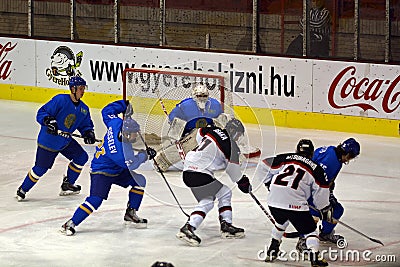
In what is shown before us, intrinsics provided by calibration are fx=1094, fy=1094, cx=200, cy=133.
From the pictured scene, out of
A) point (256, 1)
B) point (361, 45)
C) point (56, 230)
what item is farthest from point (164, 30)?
point (56, 230)

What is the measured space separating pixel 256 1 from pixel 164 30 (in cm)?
126

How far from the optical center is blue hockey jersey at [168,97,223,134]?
29.8 ft

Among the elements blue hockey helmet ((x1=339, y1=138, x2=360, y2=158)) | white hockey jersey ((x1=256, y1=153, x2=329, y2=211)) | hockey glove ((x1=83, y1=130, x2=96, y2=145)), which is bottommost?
white hockey jersey ((x1=256, y1=153, x2=329, y2=211))

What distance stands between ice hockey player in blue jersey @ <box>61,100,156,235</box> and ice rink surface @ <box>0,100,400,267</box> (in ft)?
0.76

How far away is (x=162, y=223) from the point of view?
851cm

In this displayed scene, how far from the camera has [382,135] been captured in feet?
Result: 38.8

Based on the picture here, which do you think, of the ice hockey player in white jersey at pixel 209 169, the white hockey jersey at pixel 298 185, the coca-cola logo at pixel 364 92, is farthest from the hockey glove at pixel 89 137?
the coca-cola logo at pixel 364 92

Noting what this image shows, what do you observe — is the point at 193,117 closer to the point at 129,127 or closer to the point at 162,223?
the point at 162,223

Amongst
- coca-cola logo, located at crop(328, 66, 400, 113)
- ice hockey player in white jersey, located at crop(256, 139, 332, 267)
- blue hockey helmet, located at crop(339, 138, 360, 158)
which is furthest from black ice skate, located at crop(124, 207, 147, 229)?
coca-cola logo, located at crop(328, 66, 400, 113)

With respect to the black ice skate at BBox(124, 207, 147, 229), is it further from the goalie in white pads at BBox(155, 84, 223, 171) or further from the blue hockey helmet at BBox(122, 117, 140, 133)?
the goalie in white pads at BBox(155, 84, 223, 171)

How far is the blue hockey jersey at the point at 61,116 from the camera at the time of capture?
9.05 m

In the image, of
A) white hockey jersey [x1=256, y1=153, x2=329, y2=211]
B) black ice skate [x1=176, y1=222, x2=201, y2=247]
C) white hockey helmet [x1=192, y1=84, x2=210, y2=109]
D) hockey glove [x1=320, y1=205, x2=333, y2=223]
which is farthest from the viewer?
white hockey helmet [x1=192, y1=84, x2=210, y2=109]

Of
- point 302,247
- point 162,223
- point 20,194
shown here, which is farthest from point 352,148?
point 20,194

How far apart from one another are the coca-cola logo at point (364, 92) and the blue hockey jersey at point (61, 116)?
370cm
